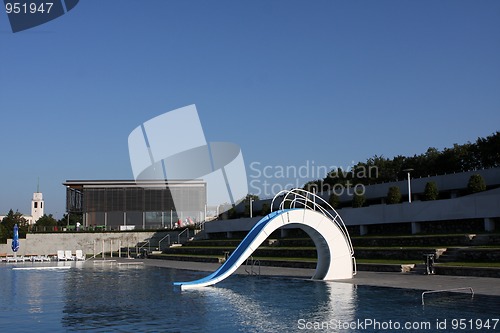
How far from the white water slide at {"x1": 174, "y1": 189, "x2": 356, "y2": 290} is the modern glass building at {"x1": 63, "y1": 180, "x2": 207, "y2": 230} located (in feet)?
174

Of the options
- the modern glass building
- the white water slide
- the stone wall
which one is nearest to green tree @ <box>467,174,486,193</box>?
the white water slide

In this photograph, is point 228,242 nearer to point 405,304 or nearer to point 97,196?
point 405,304

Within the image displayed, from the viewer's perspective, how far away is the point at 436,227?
32219 mm

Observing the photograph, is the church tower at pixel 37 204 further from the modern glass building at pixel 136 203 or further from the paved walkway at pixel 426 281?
the paved walkway at pixel 426 281

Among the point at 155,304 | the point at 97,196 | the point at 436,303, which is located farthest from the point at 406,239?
the point at 97,196

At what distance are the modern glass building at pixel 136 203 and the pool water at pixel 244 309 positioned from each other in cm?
5405

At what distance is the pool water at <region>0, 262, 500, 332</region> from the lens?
1177 centimetres

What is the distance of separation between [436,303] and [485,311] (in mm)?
1693

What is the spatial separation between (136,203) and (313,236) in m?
56.3

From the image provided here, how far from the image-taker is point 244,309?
47.7ft

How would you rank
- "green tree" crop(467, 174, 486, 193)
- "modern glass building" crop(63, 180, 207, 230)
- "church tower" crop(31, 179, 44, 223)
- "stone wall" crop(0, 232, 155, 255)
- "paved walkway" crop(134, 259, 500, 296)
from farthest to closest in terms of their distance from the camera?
"church tower" crop(31, 179, 44, 223)
"modern glass building" crop(63, 180, 207, 230)
"stone wall" crop(0, 232, 155, 255)
"green tree" crop(467, 174, 486, 193)
"paved walkway" crop(134, 259, 500, 296)

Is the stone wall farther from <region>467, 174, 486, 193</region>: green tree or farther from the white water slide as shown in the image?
the white water slide

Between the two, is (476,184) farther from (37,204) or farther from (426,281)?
(37,204)

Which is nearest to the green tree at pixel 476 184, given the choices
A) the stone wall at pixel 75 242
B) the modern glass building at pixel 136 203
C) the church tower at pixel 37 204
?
the stone wall at pixel 75 242
